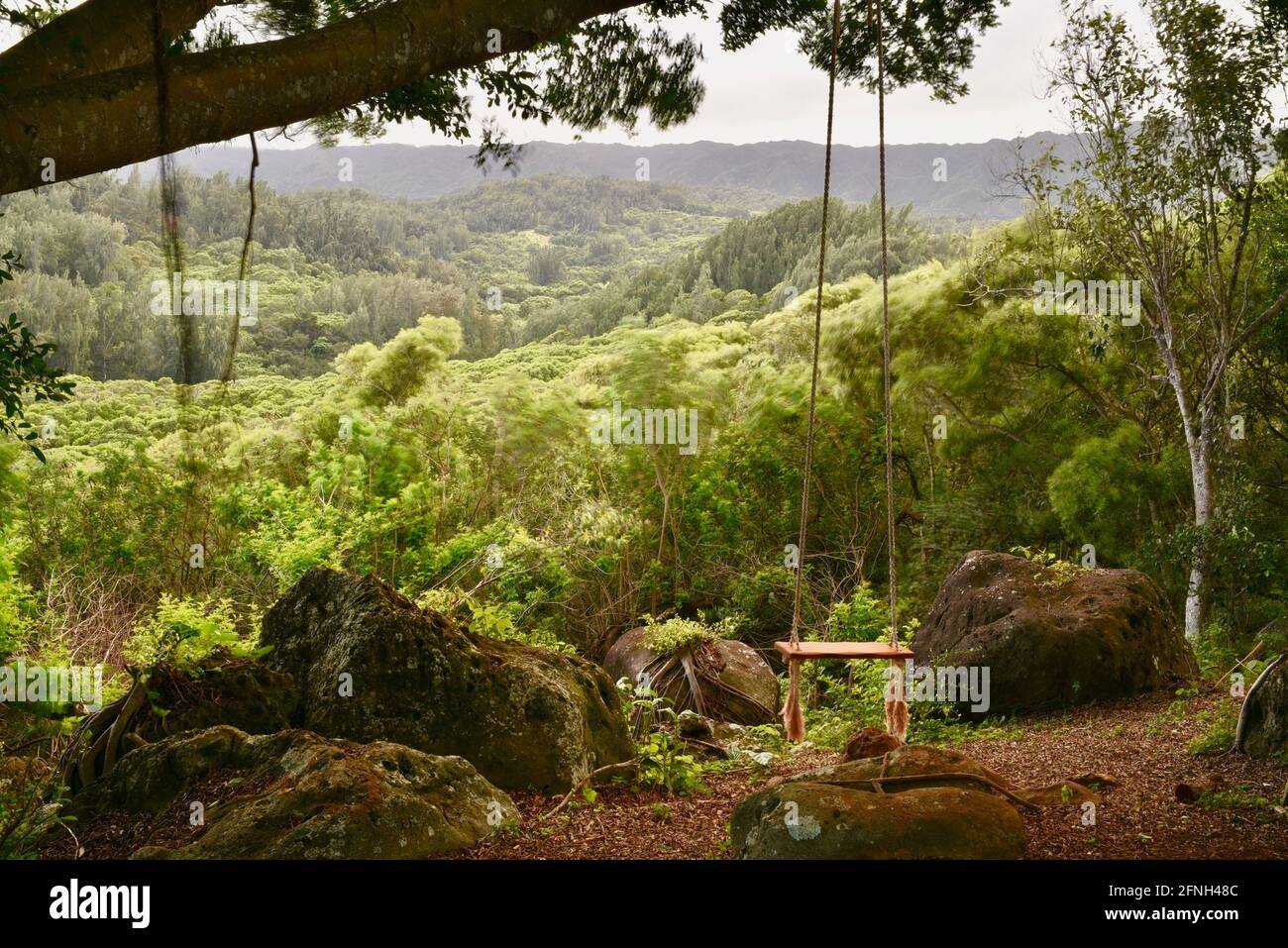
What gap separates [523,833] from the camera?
2.97 metres

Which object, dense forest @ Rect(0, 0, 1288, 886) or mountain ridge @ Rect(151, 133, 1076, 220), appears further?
mountain ridge @ Rect(151, 133, 1076, 220)

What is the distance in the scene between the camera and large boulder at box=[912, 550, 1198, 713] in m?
5.43

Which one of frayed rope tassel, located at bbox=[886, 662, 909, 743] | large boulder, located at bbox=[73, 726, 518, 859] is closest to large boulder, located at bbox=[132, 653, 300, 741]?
large boulder, located at bbox=[73, 726, 518, 859]

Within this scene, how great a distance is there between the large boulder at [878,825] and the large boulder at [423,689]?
0.93 meters

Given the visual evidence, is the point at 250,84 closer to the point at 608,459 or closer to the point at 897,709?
the point at 897,709

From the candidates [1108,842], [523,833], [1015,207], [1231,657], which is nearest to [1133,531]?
[1231,657]

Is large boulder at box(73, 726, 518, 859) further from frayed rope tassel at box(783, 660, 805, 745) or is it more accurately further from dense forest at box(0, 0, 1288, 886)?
frayed rope tassel at box(783, 660, 805, 745)

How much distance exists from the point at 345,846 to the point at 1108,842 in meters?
2.13

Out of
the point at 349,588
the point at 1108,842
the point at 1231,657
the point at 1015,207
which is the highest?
the point at 1015,207

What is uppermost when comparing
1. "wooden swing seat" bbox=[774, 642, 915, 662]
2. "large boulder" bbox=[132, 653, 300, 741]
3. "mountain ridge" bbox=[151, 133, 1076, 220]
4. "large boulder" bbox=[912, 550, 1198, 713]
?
"mountain ridge" bbox=[151, 133, 1076, 220]

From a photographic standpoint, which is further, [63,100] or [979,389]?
[979,389]

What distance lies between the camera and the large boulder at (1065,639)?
543 centimetres

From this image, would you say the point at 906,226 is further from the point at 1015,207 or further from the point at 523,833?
the point at 523,833

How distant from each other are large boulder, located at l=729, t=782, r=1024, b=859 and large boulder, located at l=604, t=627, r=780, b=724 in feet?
12.2
